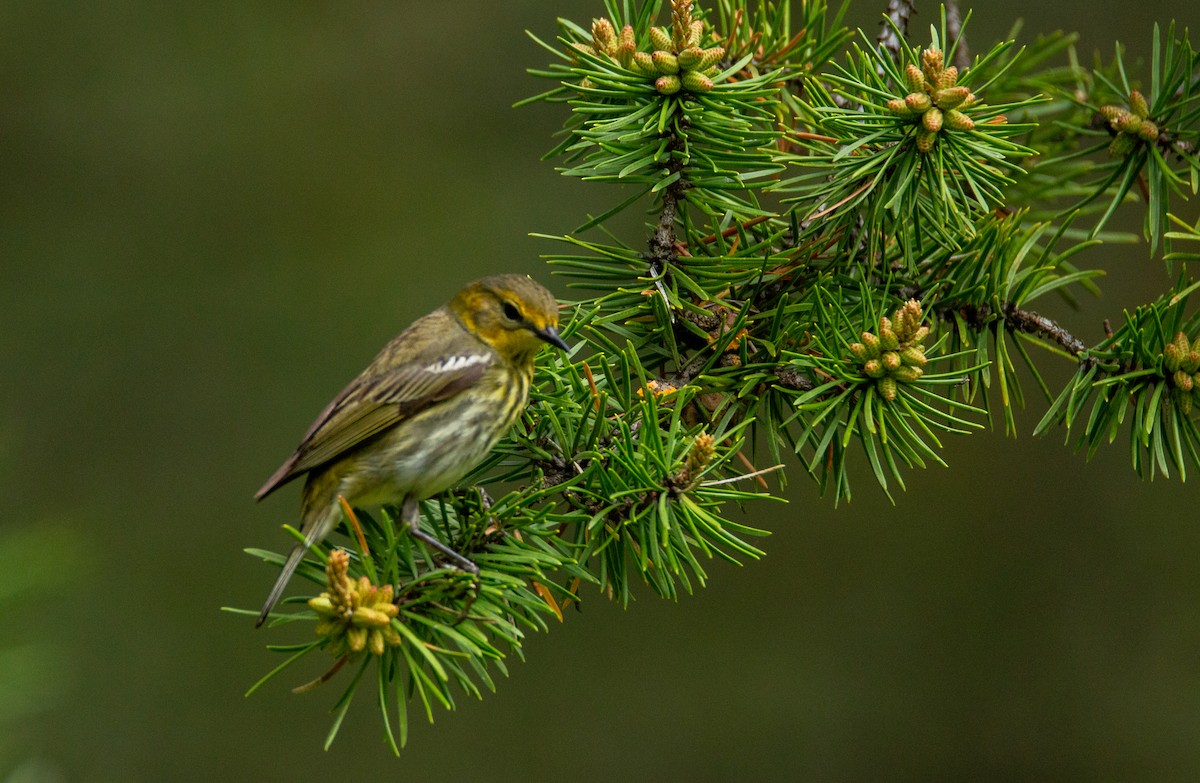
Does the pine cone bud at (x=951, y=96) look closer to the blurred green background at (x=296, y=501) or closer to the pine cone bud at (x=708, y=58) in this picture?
the pine cone bud at (x=708, y=58)

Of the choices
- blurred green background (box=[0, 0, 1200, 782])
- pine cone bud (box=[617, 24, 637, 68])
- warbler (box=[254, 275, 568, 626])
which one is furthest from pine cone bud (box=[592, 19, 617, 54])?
blurred green background (box=[0, 0, 1200, 782])

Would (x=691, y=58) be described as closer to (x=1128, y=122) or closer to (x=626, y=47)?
(x=626, y=47)

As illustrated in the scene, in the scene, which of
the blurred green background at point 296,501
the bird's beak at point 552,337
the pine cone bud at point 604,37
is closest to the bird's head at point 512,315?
the bird's beak at point 552,337

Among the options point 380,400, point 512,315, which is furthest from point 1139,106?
point 380,400

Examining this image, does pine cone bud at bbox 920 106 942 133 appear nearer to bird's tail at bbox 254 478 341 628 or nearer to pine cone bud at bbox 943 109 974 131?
pine cone bud at bbox 943 109 974 131

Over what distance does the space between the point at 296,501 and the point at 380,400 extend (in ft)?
12.1

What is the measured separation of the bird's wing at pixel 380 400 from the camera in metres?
2.69

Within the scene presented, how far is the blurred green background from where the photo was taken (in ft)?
18.8

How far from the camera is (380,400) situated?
2.83 meters

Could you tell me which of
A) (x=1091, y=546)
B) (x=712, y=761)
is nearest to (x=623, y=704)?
(x=712, y=761)

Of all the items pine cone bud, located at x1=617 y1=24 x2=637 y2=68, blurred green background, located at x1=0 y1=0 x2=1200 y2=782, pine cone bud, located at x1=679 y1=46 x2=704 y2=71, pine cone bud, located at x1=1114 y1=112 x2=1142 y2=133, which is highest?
pine cone bud, located at x1=1114 y1=112 x2=1142 y2=133

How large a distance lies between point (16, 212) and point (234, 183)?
1241mm

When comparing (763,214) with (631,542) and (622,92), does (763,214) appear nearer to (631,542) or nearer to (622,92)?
(622,92)

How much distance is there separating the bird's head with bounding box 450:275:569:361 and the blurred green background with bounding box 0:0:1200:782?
10.3 ft
